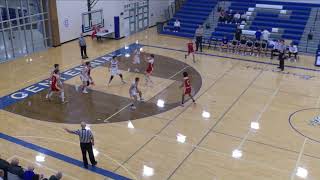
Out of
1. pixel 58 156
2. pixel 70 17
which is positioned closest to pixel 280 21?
pixel 70 17

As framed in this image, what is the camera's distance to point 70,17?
81.9 ft

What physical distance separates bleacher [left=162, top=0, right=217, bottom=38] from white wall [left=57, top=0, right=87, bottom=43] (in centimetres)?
649

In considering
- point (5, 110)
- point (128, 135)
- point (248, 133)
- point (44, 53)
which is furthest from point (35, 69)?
point (248, 133)

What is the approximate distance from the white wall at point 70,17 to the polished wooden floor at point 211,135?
253 inches

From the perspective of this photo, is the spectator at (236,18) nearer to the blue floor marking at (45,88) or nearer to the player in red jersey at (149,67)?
the blue floor marking at (45,88)

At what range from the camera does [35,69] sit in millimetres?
19578

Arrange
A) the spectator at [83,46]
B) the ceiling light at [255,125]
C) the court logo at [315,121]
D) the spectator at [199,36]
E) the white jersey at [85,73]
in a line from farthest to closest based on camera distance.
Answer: the spectator at [199,36]
the spectator at [83,46]
the white jersey at [85,73]
the court logo at [315,121]
the ceiling light at [255,125]

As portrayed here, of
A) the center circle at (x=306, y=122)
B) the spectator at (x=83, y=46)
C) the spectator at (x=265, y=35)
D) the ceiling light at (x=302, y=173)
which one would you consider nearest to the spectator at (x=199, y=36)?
the spectator at (x=265, y=35)

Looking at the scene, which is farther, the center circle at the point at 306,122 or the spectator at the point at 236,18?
the spectator at the point at 236,18

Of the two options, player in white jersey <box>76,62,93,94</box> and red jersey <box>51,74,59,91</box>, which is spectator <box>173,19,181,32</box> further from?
red jersey <box>51,74,59,91</box>

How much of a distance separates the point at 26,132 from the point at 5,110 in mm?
2352

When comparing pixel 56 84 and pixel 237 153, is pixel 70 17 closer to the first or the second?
pixel 56 84

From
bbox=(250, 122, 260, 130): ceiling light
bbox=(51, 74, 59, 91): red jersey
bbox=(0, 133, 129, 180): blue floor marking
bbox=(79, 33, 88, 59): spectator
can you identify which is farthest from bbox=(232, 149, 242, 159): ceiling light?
bbox=(79, 33, 88, 59): spectator

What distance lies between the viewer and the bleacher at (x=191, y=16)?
2812cm
